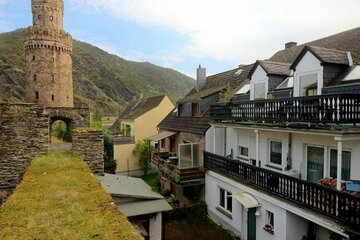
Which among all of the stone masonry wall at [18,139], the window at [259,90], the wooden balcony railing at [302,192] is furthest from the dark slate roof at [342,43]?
the stone masonry wall at [18,139]

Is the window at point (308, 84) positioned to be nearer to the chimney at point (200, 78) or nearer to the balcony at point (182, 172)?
the balcony at point (182, 172)

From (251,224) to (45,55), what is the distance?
40417mm

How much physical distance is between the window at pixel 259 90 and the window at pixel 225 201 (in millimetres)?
6145

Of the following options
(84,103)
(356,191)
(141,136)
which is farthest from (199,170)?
(84,103)

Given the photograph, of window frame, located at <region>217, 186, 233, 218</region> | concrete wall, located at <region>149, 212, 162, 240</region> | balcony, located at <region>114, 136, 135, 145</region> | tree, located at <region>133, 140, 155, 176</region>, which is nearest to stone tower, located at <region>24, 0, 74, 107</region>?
balcony, located at <region>114, 136, 135, 145</region>

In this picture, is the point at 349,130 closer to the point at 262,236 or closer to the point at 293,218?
the point at 293,218

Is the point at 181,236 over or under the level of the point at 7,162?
under

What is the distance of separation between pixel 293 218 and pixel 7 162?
36.9 feet

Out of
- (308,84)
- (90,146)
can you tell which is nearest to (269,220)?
(308,84)

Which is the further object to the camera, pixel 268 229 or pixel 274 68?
pixel 274 68

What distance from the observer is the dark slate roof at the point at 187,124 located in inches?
755

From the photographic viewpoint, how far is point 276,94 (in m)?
14.6

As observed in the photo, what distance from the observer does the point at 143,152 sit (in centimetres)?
3167

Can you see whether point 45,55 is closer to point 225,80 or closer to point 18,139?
point 225,80
